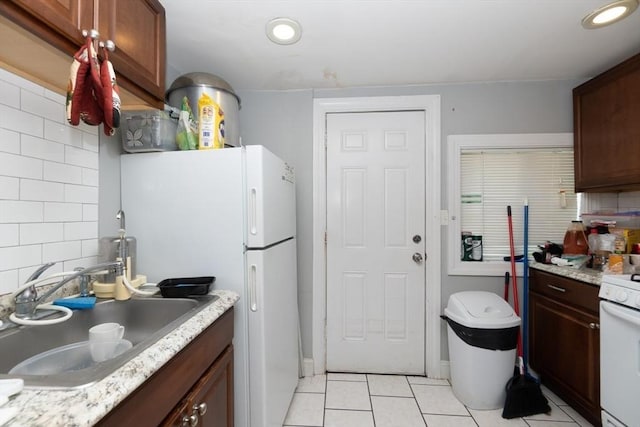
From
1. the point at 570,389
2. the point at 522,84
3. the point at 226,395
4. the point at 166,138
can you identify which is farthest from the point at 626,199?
the point at 166,138

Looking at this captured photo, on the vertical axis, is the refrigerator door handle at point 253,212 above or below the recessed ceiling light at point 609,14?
below

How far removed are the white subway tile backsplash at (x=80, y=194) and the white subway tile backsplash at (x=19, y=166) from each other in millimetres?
127

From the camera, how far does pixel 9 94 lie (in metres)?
1.02

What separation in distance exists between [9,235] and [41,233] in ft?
0.35

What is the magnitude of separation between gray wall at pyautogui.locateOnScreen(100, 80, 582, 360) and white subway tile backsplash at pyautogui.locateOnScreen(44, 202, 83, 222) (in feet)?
4.28

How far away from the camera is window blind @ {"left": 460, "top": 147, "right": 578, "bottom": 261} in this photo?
7.32ft

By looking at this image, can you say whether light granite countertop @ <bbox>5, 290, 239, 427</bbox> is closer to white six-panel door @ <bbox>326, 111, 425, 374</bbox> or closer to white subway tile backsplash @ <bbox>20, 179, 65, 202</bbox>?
white subway tile backsplash @ <bbox>20, 179, 65, 202</bbox>

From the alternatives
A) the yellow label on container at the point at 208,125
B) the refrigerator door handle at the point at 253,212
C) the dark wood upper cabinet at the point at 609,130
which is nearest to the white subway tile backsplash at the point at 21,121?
the yellow label on container at the point at 208,125

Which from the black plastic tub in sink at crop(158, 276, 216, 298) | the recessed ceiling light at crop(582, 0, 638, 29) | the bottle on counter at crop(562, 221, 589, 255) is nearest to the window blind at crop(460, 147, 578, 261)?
the bottle on counter at crop(562, 221, 589, 255)

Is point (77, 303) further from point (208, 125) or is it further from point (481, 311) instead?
point (481, 311)

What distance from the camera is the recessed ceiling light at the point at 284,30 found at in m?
1.52

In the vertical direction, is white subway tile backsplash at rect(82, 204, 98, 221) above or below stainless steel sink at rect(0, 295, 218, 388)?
above

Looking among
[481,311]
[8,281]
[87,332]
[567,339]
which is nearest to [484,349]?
[481,311]

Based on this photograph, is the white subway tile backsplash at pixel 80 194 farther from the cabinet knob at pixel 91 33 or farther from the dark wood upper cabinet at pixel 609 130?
the dark wood upper cabinet at pixel 609 130
